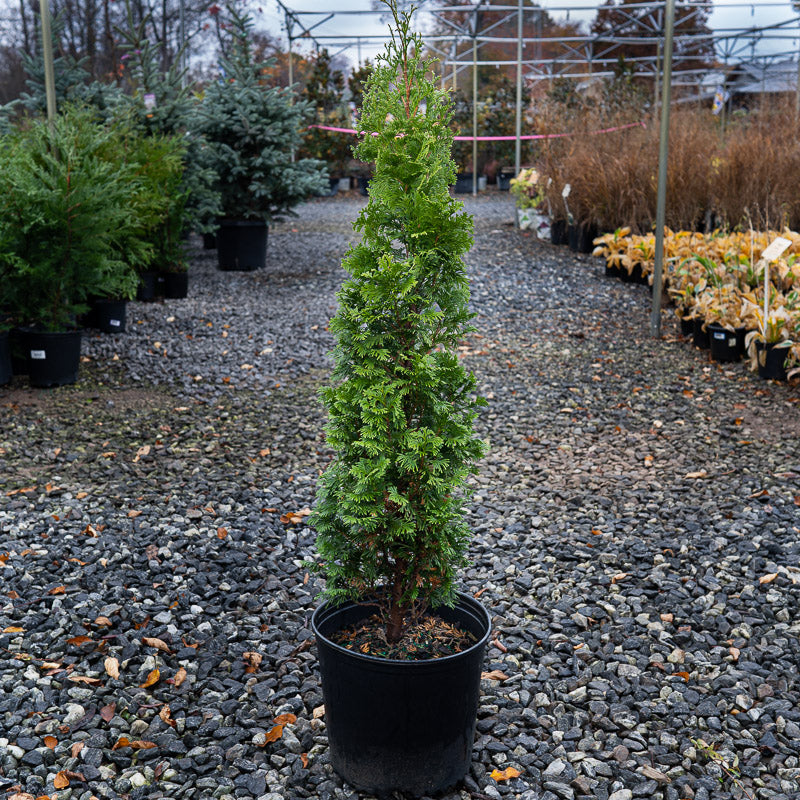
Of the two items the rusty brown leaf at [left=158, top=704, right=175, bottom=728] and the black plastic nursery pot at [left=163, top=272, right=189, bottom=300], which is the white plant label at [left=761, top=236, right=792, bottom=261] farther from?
the black plastic nursery pot at [left=163, top=272, right=189, bottom=300]

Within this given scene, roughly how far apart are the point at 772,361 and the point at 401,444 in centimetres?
397

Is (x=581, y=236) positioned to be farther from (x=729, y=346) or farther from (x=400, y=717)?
(x=400, y=717)

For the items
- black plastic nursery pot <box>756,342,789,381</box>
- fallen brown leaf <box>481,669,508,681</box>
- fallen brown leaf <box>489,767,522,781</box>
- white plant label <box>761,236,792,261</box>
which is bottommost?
fallen brown leaf <box>489,767,522,781</box>

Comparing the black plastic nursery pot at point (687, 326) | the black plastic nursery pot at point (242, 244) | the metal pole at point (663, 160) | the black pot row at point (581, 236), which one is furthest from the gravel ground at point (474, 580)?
the black pot row at point (581, 236)

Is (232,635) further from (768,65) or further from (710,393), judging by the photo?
(768,65)

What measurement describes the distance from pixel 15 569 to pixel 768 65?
2066 centimetres

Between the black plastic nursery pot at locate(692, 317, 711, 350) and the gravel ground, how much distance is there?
0.91ft

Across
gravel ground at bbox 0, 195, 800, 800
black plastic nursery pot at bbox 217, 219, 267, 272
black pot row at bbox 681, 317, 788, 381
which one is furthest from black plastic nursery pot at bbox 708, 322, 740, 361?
black plastic nursery pot at bbox 217, 219, 267, 272

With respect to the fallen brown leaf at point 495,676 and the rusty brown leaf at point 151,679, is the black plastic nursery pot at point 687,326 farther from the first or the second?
the rusty brown leaf at point 151,679

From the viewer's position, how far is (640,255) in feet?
26.3

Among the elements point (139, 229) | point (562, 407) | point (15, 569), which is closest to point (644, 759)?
point (15, 569)

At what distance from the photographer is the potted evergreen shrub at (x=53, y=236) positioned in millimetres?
4883

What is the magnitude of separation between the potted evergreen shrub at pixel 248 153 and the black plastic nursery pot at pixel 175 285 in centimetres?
110

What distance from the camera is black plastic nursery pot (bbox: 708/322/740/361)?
560 centimetres
